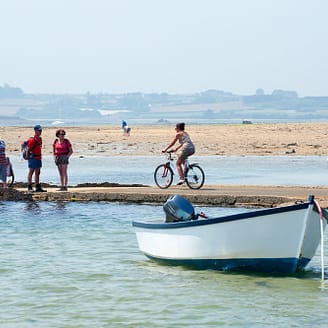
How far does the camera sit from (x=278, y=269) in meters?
15.1

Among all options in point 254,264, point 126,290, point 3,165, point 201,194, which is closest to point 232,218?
point 254,264

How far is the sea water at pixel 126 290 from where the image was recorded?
13070 mm

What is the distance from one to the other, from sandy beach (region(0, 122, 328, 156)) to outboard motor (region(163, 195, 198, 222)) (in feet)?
95.6

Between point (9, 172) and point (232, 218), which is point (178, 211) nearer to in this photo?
point (232, 218)

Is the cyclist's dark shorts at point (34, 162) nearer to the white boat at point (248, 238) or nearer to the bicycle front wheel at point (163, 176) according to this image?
the bicycle front wheel at point (163, 176)

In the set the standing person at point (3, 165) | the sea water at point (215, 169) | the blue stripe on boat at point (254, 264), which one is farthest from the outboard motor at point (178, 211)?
the sea water at point (215, 169)

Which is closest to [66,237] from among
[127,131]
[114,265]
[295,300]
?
[114,265]

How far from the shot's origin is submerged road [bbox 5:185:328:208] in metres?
22.3

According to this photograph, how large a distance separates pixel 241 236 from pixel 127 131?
44683 millimetres

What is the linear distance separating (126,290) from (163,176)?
1040cm

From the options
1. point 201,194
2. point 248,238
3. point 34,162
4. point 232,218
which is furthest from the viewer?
point 34,162

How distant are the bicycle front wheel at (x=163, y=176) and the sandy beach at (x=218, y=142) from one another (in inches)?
792

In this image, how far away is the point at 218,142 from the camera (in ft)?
171

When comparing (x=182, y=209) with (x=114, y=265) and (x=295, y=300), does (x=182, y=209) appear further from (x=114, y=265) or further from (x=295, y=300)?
(x=295, y=300)
